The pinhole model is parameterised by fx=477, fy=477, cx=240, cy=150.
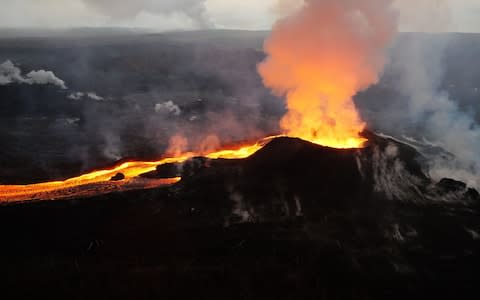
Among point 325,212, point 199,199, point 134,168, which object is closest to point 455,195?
point 325,212

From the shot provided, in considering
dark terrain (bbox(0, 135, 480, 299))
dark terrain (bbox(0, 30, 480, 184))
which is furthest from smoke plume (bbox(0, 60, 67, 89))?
dark terrain (bbox(0, 135, 480, 299))

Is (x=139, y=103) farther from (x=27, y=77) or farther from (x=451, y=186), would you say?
(x=451, y=186)

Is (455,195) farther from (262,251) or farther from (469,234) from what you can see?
(262,251)

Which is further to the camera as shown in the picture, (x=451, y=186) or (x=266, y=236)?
(x=451, y=186)

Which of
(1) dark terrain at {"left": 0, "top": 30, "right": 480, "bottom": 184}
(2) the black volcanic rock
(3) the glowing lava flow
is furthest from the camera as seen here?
(1) dark terrain at {"left": 0, "top": 30, "right": 480, "bottom": 184}

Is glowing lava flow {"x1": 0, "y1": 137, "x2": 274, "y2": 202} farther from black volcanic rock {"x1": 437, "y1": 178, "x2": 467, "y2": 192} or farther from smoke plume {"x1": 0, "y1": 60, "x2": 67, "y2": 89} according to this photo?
smoke plume {"x1": 0, "y1": 60, "x2": 67, "y2": 89}

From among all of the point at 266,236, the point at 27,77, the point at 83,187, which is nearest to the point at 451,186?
the point at 266,236

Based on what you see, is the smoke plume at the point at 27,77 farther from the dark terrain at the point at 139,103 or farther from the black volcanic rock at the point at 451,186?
the black volcanic rock at the point at 451,186

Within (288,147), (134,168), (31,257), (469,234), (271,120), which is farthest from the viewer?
(271,120)
